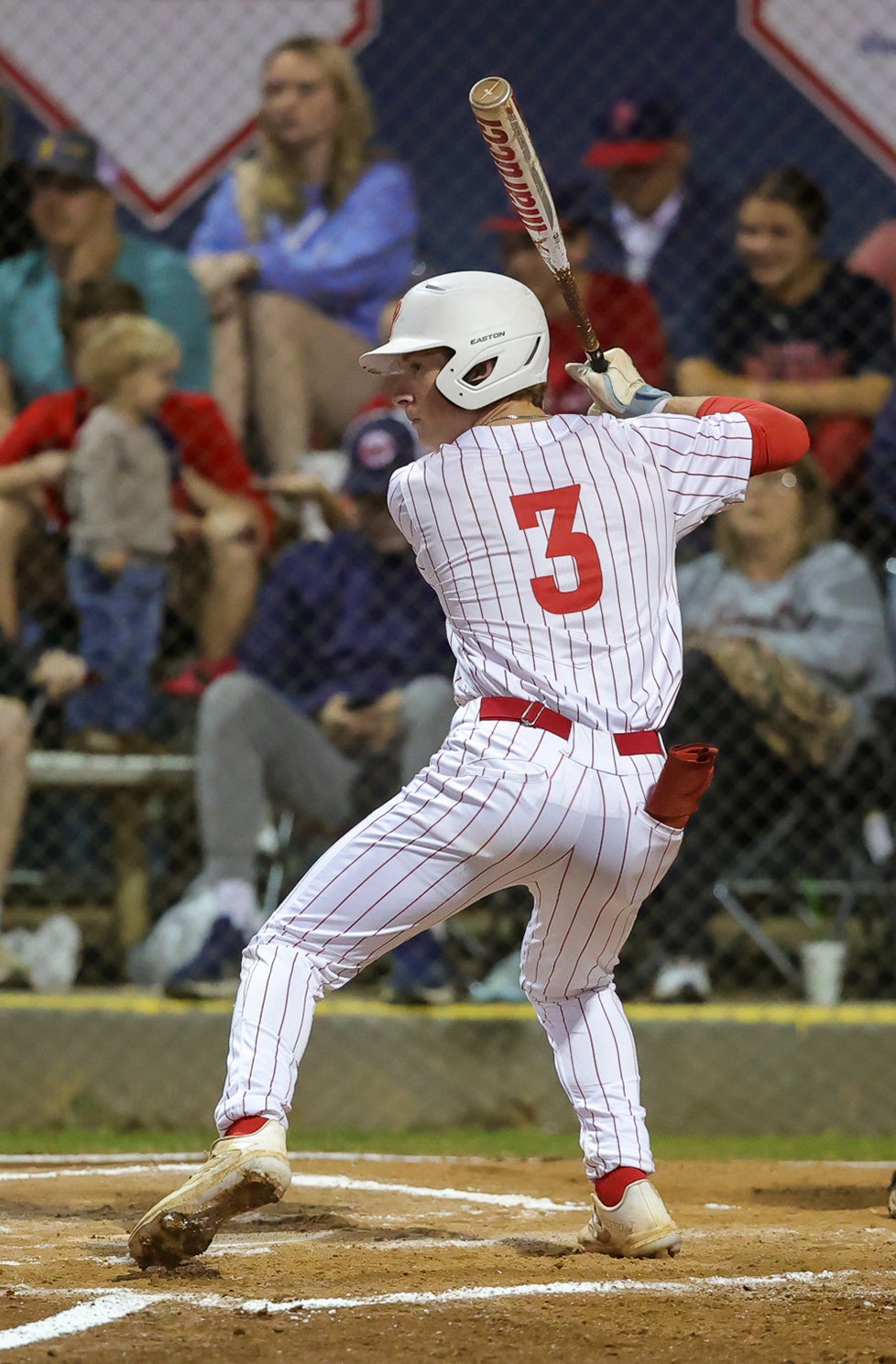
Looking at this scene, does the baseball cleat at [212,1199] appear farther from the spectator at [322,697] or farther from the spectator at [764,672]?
the spectator at [764,672]

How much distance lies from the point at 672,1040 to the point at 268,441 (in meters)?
2.44

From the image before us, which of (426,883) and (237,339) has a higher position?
(237,339)

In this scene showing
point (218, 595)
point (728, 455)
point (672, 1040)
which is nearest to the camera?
point (728, 455)

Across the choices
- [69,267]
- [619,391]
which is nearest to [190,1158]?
[619,391]

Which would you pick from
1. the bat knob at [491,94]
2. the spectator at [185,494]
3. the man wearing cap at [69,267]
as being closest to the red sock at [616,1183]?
the bat knob at [491,94]

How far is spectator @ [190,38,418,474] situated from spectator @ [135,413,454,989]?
19.1 inches

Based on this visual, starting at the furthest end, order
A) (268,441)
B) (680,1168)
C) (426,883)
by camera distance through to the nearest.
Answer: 1. (268,441)
2. (680,1168)
3. (426,883)

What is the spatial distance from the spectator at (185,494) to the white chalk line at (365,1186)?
1.75 metres

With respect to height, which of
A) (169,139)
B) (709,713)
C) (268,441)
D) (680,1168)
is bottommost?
(680,1168)

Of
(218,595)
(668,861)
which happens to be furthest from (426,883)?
(218,595)

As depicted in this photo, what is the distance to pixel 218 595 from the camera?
573 cm

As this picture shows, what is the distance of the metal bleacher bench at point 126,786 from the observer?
18.0 feet

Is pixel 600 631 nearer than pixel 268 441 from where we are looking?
Yes

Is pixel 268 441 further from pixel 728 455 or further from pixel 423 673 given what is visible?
pixel 728 455
